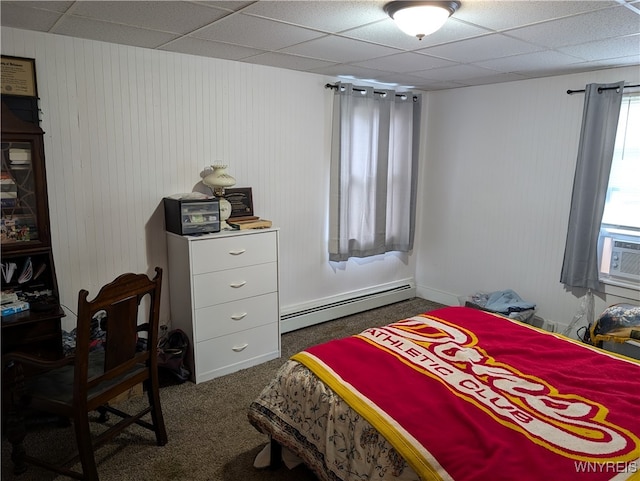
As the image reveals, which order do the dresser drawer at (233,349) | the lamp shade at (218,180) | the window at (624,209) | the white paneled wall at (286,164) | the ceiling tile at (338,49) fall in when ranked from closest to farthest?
the ceiling tile at (338,49)
the white paneled wall at (286,164)
the dresser drawer at (233,349)
the lamp shade at (218,180)
the window at (624,209)

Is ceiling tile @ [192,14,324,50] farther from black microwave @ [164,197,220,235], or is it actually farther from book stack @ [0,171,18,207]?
book stack @ [0,171,18,207]

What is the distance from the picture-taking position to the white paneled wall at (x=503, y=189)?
367cm

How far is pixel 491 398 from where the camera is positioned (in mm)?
1795

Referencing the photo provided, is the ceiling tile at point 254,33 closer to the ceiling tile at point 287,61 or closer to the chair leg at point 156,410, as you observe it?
the ceiling tile at point 287,61

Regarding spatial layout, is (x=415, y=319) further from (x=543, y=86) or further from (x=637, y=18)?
(x=543, y=86)

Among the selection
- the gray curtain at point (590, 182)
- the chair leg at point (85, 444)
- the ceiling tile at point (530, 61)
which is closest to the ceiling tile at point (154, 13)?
the chair leg at point (85, 444)

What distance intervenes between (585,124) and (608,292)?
130cm

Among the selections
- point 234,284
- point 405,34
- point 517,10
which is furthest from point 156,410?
point 517,10

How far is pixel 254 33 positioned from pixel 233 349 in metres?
2.04

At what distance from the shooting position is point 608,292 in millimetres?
3469

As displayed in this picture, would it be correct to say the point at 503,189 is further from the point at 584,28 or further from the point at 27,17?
the point at 27,17

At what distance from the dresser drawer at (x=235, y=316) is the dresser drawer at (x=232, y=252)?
27cm

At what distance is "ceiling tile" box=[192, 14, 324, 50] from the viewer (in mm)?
2305

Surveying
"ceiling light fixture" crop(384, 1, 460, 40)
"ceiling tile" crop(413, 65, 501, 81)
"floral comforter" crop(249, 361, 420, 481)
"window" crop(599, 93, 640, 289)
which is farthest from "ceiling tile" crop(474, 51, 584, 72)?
"floral comforter" crop(249, 361, 420, 481)
